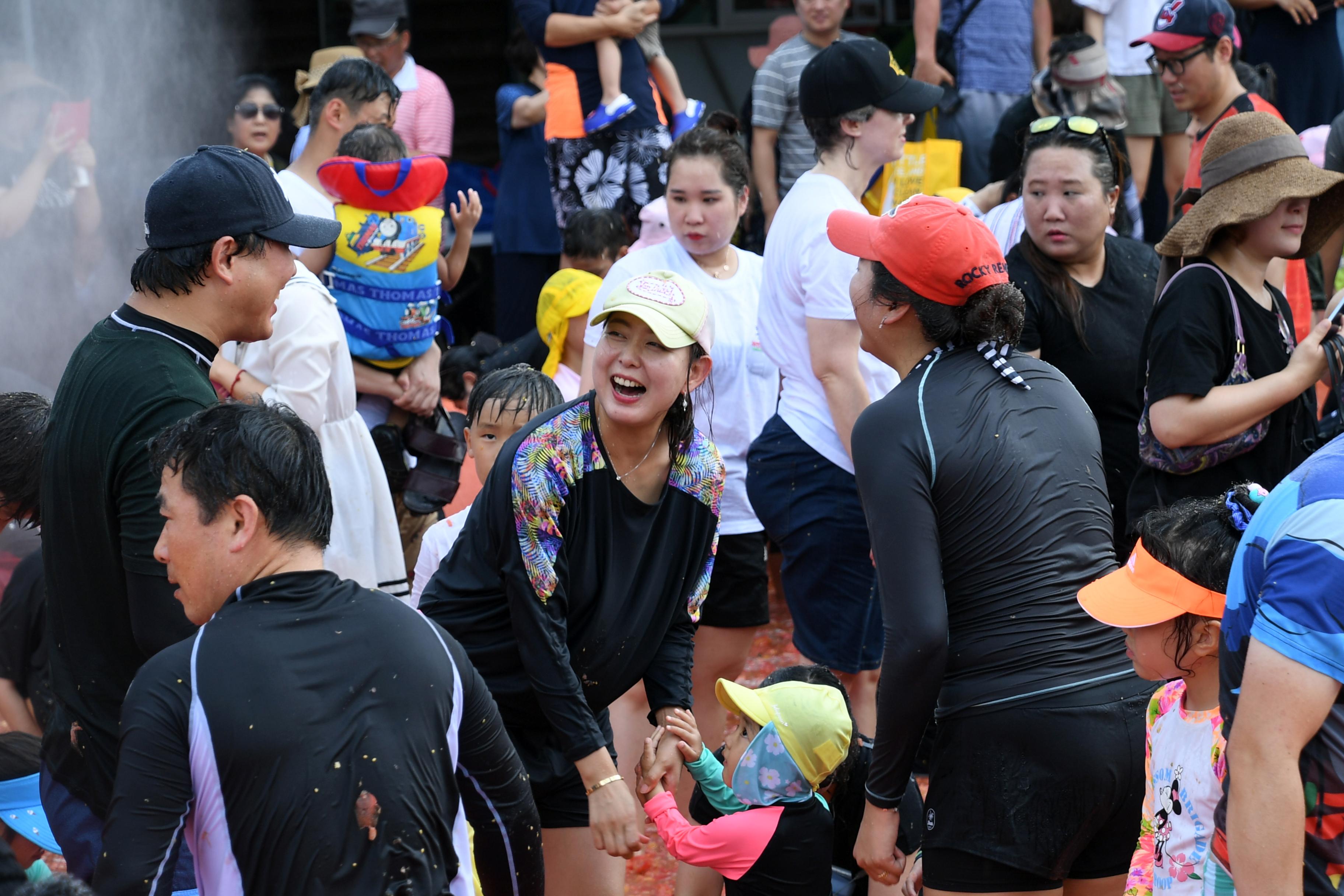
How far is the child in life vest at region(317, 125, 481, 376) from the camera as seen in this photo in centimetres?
469

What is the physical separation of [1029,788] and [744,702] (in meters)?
0.97

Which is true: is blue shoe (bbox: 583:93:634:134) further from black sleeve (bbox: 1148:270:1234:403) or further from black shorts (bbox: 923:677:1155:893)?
black shorts (bbox: 923:677:1155:893)

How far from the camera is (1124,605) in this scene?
7.89 ft

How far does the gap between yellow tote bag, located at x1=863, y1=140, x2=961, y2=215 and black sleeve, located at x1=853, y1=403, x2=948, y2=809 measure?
4.29m

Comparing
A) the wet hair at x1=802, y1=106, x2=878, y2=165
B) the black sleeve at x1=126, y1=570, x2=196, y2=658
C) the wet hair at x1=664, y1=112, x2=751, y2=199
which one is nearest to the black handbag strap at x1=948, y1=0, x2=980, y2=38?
the wet hair at x1=664, y1=112, x2=751, y2=199

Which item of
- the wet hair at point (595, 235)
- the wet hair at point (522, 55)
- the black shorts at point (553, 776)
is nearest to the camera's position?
the black shorts at point (553, 776)

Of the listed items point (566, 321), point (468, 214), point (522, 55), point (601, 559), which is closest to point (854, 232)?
point (601, 559)

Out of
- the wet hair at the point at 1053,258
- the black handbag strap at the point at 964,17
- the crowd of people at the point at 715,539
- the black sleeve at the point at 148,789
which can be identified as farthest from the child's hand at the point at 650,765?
the black handbag strap at the point at 964,17

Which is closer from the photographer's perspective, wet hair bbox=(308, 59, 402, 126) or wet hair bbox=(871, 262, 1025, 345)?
wet hair bbox=(871, 262, 1025, 345)

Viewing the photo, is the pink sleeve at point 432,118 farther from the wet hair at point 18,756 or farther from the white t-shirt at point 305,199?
the wet hair at point 18,756

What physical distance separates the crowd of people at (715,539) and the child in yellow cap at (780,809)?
0.03 feet

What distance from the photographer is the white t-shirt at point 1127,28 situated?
23.6ft

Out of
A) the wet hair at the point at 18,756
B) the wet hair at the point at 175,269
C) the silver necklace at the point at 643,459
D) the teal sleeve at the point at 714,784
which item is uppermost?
the wet hair at the point at 175,269

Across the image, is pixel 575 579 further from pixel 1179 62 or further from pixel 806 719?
pixel 1179 62
